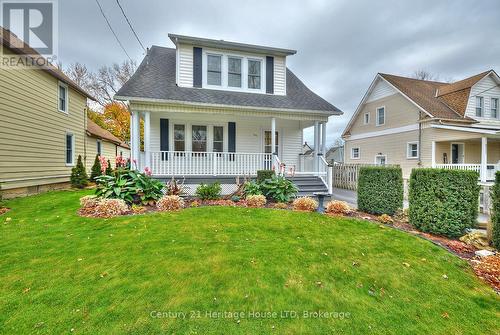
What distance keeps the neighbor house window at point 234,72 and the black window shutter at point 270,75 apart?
130 centimetres

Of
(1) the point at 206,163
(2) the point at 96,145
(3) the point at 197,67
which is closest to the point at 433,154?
(1) the point at 206,163

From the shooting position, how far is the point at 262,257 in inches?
145

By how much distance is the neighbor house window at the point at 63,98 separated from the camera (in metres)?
11.7

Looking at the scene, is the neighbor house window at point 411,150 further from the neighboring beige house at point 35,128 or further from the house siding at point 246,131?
the neighboring beige house at point 35,128

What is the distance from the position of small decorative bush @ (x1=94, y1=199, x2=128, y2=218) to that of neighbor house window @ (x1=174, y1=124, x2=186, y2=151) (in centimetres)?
460

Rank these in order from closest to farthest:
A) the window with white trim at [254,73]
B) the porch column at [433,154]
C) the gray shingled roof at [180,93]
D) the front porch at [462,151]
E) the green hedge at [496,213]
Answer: the green hedge at [496,213] < the gray shingled roof at [180,93] < the window with white trim at [254,73] < the porch column at [433,154] < the front porch at [462,151]

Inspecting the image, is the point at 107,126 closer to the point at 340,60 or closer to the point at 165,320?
the point at 340,60

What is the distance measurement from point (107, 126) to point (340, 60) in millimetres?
25720

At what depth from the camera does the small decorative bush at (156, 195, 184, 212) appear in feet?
21.1

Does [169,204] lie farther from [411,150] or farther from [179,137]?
[411,150]

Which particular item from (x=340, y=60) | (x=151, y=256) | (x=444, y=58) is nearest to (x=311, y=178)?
(x=151, y=256)

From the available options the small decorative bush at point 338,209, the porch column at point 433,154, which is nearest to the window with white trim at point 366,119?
the porch column at point 433,154

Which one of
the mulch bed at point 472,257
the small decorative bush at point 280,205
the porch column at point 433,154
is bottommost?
the mulch bed at point 472,257

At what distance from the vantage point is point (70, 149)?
12789 mm
